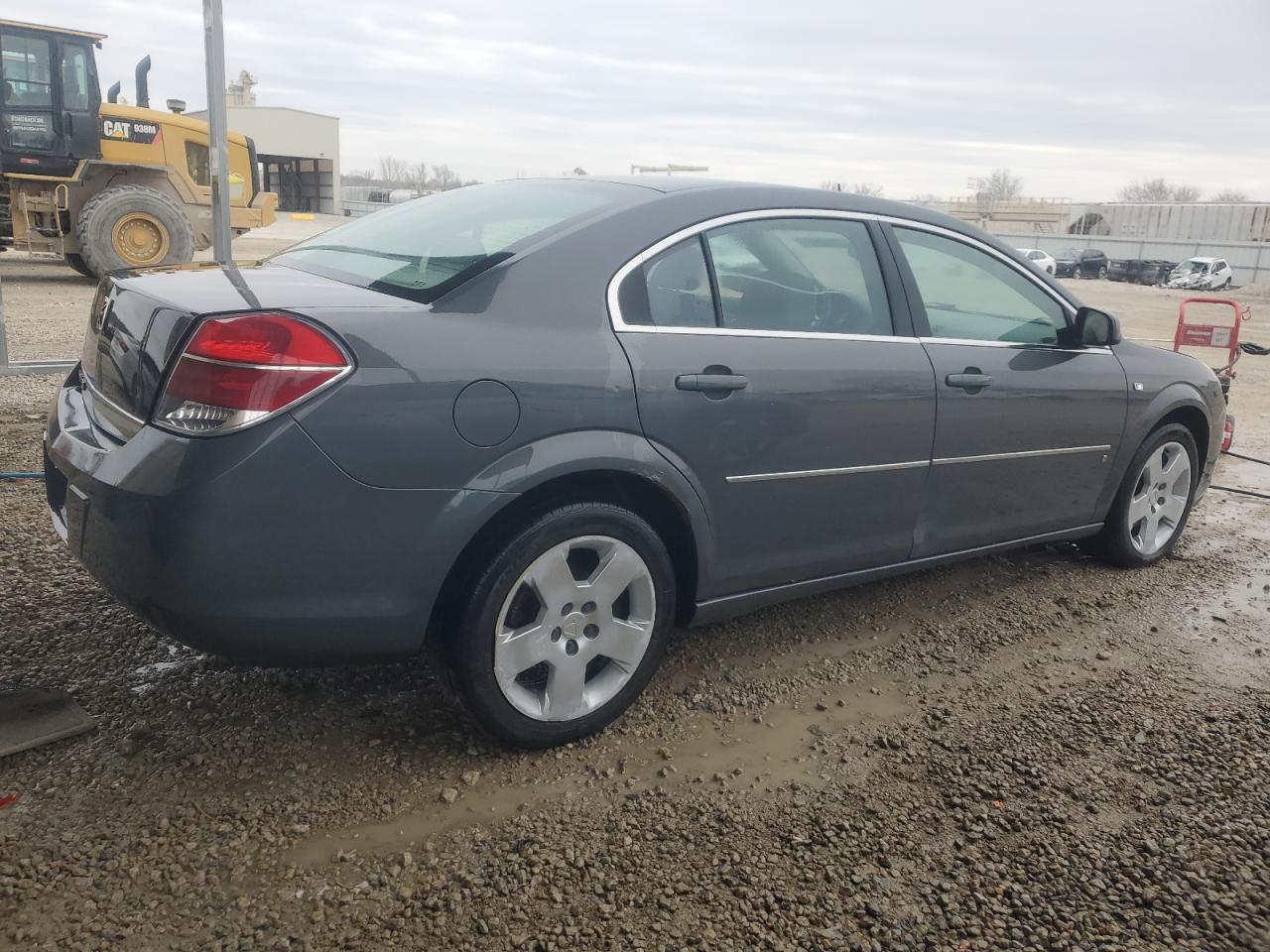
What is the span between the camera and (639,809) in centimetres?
257

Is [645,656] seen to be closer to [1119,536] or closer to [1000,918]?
[1000,918]

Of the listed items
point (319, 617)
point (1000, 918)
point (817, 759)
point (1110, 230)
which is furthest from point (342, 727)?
point (1110, 230)

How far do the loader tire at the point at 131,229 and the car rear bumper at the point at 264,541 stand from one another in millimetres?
12176

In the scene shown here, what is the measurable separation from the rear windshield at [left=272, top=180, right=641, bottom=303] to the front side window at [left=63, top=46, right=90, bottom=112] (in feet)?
38.4

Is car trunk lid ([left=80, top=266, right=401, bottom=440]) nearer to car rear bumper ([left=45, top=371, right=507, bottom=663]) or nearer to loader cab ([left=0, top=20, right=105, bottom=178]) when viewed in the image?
car rear bumper ([left=45, top=371, right=507, bottom=663])

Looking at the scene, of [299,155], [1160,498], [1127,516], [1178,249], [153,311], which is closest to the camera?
[153,311]

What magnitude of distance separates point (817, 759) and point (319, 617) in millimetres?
1449

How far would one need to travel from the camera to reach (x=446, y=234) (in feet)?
10.2

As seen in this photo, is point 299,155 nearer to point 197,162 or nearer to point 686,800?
point 197,162

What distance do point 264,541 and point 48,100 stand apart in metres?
13.5

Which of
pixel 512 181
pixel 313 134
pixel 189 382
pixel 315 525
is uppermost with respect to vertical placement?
pixel 313 134

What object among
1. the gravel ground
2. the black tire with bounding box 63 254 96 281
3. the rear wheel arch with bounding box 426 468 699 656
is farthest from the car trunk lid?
the black tire with bounding box 63 254 96 281

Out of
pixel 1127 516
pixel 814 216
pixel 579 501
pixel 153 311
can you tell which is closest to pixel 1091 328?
pixel 1127 516

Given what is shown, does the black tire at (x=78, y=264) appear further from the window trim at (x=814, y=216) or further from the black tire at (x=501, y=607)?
the black tire at (x=501, y=607)
